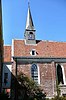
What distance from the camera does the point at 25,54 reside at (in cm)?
3228

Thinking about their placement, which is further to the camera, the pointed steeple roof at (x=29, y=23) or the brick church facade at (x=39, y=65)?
the pointed steeple roof at (x=29, y=23)

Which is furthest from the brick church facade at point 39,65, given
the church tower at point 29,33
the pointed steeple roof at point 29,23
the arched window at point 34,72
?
the pointed steeple roof at point 29,23

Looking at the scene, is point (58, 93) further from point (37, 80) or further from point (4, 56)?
point (4, 56)

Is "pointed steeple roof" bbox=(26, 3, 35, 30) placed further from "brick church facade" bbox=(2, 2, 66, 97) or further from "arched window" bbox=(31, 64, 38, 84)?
"arched window" bbox=(31, 64, 38, 84)

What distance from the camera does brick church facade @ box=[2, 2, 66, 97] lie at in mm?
30812

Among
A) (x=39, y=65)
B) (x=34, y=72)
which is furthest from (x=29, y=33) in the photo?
(x=34, y=72)

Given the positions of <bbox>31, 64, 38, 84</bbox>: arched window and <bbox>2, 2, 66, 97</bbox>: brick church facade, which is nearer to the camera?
<bbox>2, 2, 66, 97</bbox>: brick church facade

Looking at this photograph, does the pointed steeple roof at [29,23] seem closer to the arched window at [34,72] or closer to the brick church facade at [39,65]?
the brick church facade at [39,65]

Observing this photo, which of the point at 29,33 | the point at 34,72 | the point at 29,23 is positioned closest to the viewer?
the point at 34,72

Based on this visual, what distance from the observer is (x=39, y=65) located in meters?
31.7

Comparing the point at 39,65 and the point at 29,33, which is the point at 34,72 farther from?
the point at 29,33

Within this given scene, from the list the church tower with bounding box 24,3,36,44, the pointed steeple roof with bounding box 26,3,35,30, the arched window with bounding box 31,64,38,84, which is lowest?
the arched window with bounding box 31,64,38,84

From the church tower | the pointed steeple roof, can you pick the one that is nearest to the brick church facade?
the church tower

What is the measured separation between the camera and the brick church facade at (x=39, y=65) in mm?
30812
